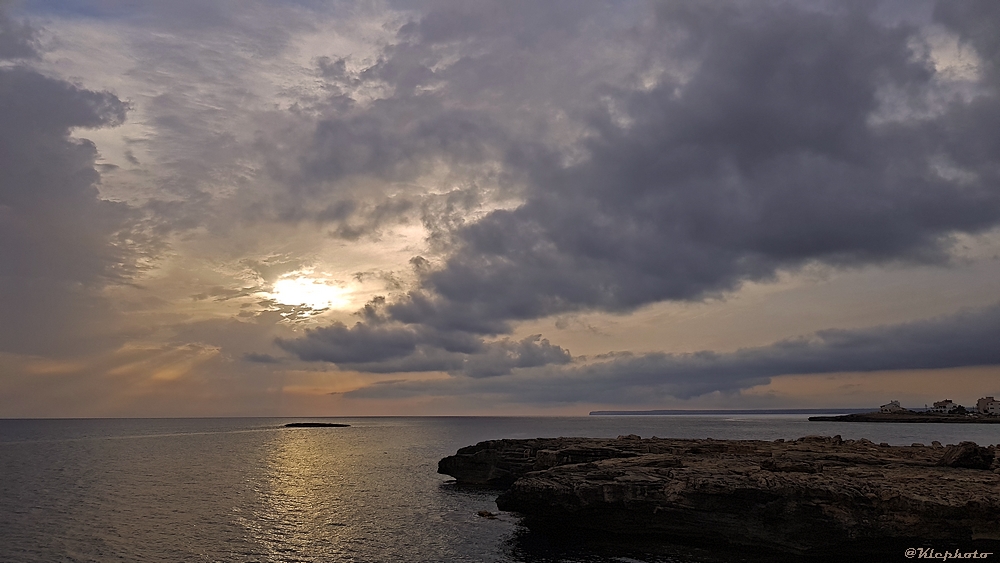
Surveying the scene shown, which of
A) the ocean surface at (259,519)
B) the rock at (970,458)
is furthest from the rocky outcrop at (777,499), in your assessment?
the ocean surface at (259,519)

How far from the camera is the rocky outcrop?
3462 centimetres

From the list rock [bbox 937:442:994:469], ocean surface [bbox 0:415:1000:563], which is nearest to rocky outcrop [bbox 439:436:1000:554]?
rock [bbox 937:442:994:469]

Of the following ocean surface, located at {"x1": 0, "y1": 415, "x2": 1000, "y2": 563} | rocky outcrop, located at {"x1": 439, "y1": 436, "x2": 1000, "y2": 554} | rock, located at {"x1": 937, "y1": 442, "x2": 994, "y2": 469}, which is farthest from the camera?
rock, located at {"x1": 937, "y1": 442, "x2": 994, "y2": 469}

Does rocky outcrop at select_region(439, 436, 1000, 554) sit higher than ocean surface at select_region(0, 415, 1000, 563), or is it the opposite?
rocky outcrop at select_region(439, 436, 1000, 554)

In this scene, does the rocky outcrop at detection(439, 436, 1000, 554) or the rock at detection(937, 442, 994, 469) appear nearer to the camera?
the rocky outcrop at detection(439, 436, 1000, 554)

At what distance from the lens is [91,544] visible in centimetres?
4153

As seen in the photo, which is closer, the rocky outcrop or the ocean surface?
the rocky outcrop

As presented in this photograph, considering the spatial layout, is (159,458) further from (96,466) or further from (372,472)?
(372,472)

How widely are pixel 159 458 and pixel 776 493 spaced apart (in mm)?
110904

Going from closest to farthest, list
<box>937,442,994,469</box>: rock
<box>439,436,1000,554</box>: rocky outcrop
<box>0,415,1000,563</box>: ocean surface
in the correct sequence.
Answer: <box>439,436,1000,554</box>: rocky outcrop → <box>0,415,1000,563</box>: ocean surface → <box>937,442,994,469</box>: rock

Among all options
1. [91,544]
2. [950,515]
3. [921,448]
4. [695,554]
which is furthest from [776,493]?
[91,544]

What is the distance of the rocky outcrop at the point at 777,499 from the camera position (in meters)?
34.6

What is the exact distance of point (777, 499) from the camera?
1480 inches

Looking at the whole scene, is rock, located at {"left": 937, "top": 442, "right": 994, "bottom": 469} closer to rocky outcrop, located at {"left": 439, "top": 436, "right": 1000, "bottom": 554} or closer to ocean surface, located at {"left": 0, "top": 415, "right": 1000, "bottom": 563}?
rocky outcrop, located at {"left": 439, "top": 436, "right": 1000, "bottom": 554}
